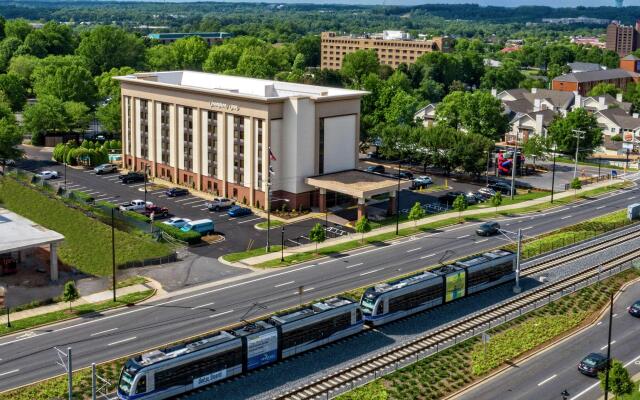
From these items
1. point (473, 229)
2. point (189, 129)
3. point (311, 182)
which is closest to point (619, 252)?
point (473, 229)

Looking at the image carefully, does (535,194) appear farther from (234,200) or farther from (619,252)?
(234,200)

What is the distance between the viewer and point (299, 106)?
103 meters

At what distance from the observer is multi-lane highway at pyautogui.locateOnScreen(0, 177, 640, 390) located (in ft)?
194

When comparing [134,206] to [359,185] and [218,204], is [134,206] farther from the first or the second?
[359,185]

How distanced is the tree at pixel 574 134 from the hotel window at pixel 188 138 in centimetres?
6944

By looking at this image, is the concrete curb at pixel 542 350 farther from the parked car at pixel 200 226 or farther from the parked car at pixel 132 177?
the parked car at pixel 132 177

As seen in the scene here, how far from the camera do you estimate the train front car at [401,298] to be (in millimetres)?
65062

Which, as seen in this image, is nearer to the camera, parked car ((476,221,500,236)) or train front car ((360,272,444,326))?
train front car ((360,272,444,326))

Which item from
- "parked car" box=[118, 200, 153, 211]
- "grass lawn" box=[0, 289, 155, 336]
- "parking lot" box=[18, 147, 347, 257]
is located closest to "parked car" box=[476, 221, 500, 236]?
"parking lot" box=[18, 147, 347, 257]

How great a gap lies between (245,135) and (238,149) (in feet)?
Result: 7.59

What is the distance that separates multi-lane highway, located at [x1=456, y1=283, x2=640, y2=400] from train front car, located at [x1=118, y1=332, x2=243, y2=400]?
1596cm

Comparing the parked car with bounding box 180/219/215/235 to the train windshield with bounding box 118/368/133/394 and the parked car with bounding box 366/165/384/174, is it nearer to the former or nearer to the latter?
the train windshield with bounding box 118/368/133/394

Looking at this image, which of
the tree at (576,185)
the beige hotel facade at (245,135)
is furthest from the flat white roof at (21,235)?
the tree at (576,185)

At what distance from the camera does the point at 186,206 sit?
106 meters
